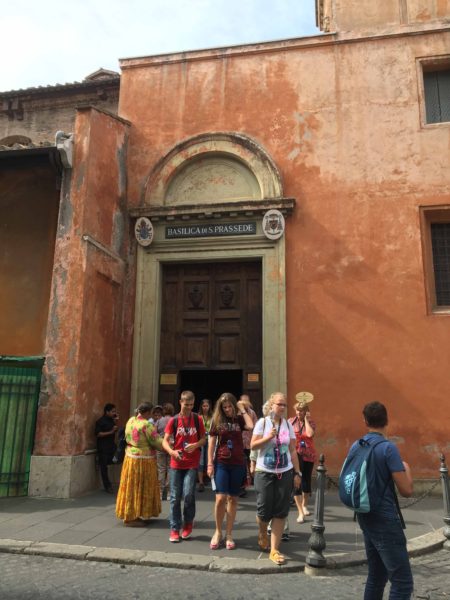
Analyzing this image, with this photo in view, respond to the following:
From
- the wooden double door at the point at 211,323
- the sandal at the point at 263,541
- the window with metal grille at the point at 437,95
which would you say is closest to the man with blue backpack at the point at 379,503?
the sandal at the point at 263,541

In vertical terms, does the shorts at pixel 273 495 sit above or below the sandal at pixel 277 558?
above

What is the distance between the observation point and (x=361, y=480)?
11.8ft

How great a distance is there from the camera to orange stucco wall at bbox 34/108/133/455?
8.92 m

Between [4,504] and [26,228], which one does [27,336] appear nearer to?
[26,228]

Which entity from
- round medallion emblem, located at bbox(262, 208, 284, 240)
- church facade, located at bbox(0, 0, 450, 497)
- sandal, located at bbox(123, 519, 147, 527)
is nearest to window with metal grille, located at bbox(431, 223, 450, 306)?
church facade, located at bbox(0, 0, 450, 497)

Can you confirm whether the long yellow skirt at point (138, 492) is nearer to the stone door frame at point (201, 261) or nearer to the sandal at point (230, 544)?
the sandal at point (230, 544)

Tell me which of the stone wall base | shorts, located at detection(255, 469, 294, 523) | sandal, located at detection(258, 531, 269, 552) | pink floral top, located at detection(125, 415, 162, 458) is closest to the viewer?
shorts, located at detection(255, 469, 294, 523)

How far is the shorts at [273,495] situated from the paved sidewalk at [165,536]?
49 centimetres

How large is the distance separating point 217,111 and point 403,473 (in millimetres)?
10037

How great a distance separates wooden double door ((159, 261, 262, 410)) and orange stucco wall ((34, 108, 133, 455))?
0.94 m

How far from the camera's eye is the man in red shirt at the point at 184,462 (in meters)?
6.12

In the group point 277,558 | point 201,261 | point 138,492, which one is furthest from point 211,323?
point 277,558

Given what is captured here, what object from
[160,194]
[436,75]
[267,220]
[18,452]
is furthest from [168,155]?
[18,452]

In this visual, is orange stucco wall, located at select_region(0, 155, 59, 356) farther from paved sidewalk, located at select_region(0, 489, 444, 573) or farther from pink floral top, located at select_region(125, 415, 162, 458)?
pink floral top, located at select_region(125, 415, 162, 458)
